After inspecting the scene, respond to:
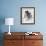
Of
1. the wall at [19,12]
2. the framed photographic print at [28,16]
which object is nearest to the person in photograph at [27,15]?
the framed photographic print at [28,16]

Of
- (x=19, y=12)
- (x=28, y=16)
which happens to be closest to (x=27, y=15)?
(x=28, y=16)

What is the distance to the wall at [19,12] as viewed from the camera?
4.47 m

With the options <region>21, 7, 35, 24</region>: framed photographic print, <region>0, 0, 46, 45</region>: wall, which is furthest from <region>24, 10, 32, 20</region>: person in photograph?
<region>0, 0, 46, 45</region>: wall

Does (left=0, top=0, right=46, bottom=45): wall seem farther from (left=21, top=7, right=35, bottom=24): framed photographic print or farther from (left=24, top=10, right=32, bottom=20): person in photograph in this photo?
(left=24, top=10, right=32, bottom=20): person in photograph

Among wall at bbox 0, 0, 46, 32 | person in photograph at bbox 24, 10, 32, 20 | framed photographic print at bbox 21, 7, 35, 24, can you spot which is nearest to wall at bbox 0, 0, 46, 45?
wall at bbox 0, 0, 46, 32

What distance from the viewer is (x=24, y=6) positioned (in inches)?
176

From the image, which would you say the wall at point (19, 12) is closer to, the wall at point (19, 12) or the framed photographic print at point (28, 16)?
the wall at point (19, 12)

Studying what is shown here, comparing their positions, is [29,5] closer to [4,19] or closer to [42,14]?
[42,14]

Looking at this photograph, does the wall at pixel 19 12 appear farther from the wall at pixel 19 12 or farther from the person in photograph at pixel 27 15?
the person in photograph at pixel 27 15

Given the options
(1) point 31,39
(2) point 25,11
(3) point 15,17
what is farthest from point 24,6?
(1) point 31,39

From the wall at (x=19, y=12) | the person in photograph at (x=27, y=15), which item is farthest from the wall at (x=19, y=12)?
the person in photograph at (x=27, y=15)

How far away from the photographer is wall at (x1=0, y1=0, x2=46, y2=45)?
447cm

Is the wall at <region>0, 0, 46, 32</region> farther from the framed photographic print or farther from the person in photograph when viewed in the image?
the person in photograph

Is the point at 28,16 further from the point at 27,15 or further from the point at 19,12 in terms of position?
the point at 19,12
